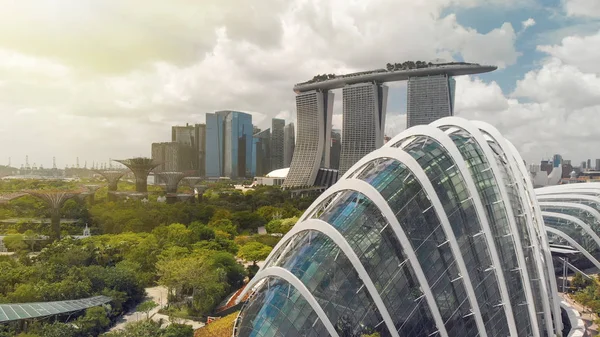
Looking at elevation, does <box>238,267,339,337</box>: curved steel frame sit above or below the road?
Result: above

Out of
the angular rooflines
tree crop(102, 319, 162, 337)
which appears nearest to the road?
tree crop(102, 319, 162, 337)

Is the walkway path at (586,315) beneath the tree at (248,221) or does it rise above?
beneath

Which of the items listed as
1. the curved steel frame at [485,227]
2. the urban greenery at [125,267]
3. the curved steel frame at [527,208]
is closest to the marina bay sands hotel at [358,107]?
the urban greenery at [125,267]

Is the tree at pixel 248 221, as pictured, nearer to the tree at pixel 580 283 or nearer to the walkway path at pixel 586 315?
the walkway path at pixel 586 315

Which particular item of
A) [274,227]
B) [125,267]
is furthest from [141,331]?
[274,227]

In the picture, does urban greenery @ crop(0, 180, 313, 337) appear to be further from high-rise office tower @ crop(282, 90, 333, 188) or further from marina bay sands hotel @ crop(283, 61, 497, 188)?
high-rise office tower @ crop(282, 90, 333, 188)

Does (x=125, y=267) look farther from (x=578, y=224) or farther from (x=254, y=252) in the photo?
(x=578, y=224)

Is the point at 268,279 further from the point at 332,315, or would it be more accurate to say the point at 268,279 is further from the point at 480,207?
the point at 480,207
